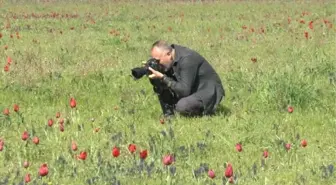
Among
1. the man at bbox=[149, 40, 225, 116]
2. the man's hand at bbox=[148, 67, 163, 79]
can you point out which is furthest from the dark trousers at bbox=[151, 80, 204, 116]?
the man's hand at bbox=[148, 67, 163, 79]

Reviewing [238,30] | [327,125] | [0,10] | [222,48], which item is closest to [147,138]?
[327,125]

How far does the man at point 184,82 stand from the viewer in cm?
703

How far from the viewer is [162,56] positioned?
23.1ft

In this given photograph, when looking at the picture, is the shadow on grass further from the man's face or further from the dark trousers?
the man's face

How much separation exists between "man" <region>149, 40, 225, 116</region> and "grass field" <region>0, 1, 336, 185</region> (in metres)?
0.21

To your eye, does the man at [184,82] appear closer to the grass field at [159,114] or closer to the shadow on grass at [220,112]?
the shadow on grass at [220,112]

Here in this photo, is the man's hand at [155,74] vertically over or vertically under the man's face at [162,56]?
under

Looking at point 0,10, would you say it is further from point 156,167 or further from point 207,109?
point 156,167

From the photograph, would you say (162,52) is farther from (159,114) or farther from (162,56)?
(159,114)

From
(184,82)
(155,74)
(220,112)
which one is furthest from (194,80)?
(155,74)

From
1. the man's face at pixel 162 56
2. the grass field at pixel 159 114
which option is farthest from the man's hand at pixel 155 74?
the grass field at pixel 159 114

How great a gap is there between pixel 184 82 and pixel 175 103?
480 mm

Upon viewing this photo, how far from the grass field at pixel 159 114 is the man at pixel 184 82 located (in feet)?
0.68

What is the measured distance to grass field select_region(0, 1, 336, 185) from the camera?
482 cm
